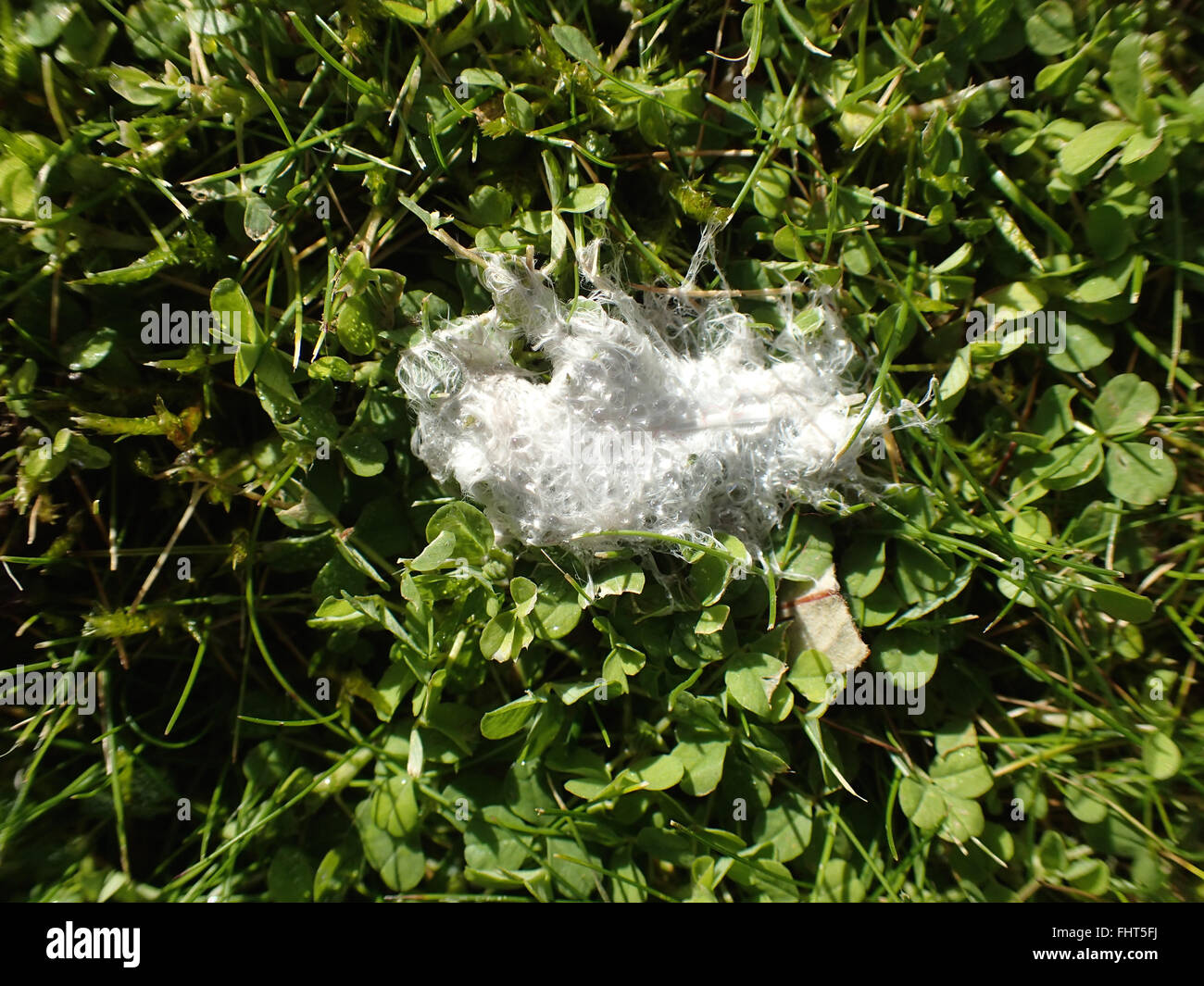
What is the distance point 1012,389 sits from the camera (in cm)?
163

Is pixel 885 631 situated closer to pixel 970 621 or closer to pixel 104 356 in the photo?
pixel 970 621

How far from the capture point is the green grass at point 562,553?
1445 mm

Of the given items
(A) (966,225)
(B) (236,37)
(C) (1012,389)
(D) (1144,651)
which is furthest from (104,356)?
(D) (1144,651)

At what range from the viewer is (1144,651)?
1646 mm

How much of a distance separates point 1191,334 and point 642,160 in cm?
134

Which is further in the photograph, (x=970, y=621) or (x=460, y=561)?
(x=970, y=621)

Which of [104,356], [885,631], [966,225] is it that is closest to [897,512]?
[885,631]

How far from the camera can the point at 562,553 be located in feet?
4.92

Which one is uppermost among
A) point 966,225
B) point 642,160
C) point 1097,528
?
point 642,160

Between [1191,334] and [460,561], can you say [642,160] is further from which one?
[1191,334]

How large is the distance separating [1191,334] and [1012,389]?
438 millimetres

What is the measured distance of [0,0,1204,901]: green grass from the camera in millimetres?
1445

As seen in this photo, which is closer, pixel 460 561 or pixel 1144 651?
pixel 460 561

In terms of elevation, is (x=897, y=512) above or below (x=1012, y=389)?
below
